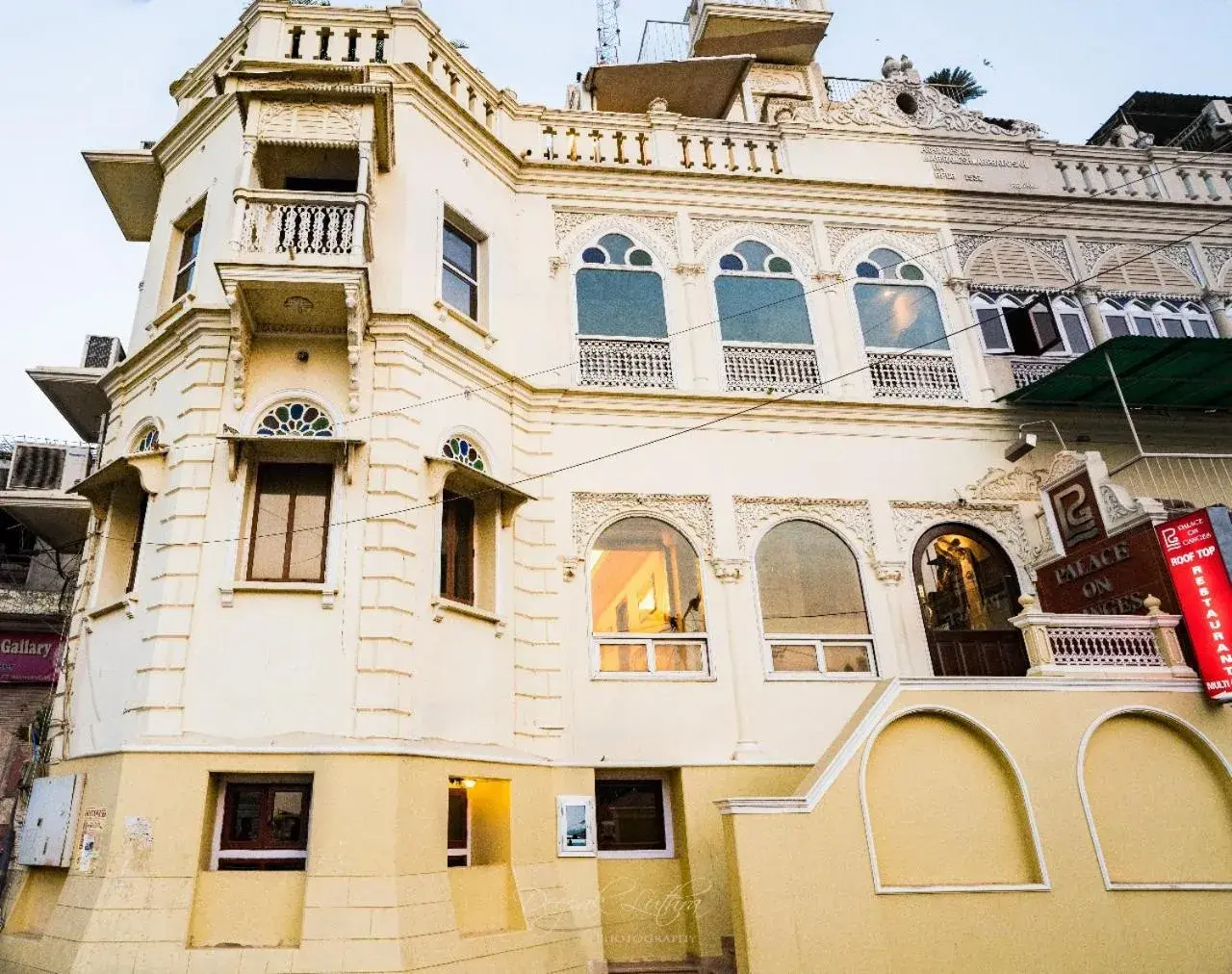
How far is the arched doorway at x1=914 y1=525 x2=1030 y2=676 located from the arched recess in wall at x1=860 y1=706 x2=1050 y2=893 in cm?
247

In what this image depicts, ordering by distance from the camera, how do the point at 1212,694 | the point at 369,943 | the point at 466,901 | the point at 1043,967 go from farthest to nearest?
the point at 1212,694 → the point at 466,901 → the point at 1043,967 → the point at 369,943

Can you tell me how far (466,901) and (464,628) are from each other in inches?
118

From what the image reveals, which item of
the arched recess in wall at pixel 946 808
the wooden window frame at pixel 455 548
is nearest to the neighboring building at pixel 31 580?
the wooden window frame at pixel 455 548

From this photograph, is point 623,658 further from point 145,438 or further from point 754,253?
point 754,253

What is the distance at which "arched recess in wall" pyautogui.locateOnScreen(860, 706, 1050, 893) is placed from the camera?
8609 millimetres

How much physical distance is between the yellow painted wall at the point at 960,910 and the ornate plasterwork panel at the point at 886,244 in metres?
8.18

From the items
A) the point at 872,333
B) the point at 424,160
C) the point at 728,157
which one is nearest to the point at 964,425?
the point at 872,333

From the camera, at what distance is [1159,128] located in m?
20.3

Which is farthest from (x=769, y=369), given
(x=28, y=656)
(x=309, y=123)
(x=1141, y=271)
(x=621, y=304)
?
(x=28, y=656)

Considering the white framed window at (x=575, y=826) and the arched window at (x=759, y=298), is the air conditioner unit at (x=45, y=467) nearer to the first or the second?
the white framed window at (x=575, y=826)

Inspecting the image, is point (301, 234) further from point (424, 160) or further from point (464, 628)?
point (464, 628)

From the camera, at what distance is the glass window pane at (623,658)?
10930 mm

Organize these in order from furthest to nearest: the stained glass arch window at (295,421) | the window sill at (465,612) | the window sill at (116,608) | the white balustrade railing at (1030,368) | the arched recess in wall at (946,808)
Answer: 1. the white balustrade railing at (1030,368)
2. the stained glass arch window at (295,421)
3. the window sill at (465,612)
4. the window sill at (116,608)
5. the arched recess in wall at (946,808)

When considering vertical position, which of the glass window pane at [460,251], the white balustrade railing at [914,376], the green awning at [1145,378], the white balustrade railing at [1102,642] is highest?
the glass window pane at [460,251]
